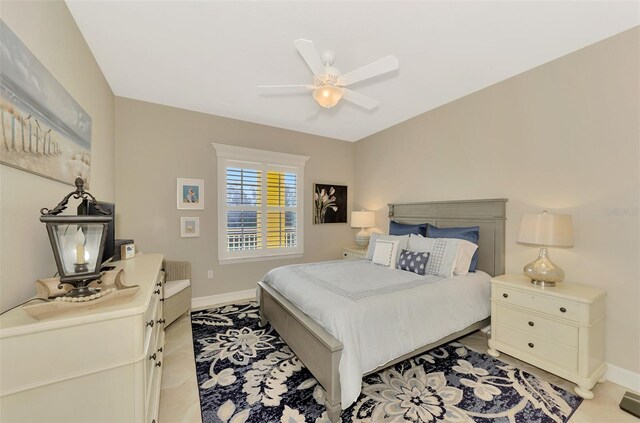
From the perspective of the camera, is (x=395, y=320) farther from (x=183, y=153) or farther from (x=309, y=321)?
(x=183, y=153)

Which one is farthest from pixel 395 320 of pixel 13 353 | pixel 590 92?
pixel 590 92

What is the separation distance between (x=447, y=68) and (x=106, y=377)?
10.8 feet

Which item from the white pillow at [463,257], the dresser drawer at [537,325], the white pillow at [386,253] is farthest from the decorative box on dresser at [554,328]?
the white pillow at [386,253]

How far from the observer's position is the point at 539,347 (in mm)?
2104

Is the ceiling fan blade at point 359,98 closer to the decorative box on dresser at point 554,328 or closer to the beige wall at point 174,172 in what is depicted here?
the decorative box on dresser at point 554,328

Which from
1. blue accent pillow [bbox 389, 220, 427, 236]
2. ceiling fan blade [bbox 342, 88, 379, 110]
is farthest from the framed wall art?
Result: ceiling fan blade [bbox 342, 88, 379, 110]

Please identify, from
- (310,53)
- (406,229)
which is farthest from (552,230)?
(310,53)

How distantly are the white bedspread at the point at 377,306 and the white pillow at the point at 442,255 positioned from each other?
102mm

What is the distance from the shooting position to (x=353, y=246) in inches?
195

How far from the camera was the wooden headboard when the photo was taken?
279 cm

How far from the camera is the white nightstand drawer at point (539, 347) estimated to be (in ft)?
6.39

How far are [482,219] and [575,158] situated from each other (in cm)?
97

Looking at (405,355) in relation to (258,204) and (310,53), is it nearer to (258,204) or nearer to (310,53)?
(310,53)

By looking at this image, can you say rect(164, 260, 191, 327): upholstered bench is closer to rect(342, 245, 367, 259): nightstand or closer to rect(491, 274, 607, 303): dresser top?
rect(342, 245, 367, 259): nightstand
